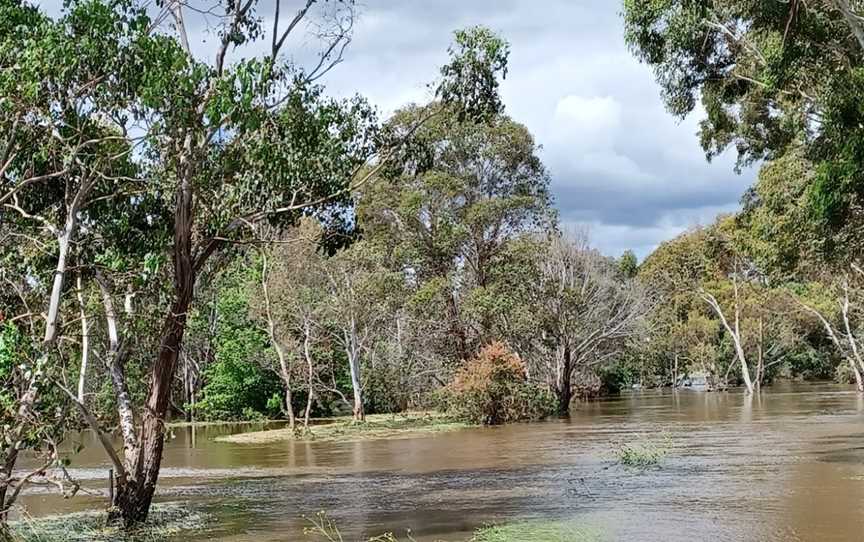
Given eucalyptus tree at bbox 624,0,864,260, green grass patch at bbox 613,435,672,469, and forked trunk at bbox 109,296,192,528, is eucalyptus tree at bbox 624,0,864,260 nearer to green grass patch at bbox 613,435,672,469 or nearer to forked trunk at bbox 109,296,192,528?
green grass patch at bbox 613,435,672,469

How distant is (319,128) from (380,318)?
24.1m

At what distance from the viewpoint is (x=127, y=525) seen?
1197 centimetres

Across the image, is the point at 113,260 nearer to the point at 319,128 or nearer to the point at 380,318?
the point at 319,128

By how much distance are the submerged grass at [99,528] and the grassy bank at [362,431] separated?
16.1m

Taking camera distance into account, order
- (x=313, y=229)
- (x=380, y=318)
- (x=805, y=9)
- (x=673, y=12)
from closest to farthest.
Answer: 1. (x=805, y=9)
2. (x=673, y=12)
3. (x=313, y=229)
4. (x=380, y=318)

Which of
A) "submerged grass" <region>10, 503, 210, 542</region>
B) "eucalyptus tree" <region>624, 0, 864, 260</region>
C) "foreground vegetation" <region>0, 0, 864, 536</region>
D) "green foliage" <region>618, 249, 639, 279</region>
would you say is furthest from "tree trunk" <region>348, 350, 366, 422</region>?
"green foliage" <region>618, 249, 639, 279</region>

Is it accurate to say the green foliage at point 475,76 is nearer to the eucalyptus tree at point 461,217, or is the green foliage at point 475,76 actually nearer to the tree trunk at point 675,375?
the eucalyptus tree at point 461,217

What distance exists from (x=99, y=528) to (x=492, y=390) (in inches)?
846

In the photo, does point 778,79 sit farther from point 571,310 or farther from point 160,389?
point 571,310

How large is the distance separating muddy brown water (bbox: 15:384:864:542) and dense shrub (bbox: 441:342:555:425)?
367 centimetres

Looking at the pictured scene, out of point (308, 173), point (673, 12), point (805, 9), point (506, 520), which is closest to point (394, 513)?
point (506, 520)

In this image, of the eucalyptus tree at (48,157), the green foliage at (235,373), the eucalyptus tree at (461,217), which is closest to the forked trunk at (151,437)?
the eucalyptus tree at (48,157)

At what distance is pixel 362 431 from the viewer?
3180 centimetres

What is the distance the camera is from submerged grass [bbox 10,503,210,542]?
11.2 metres
